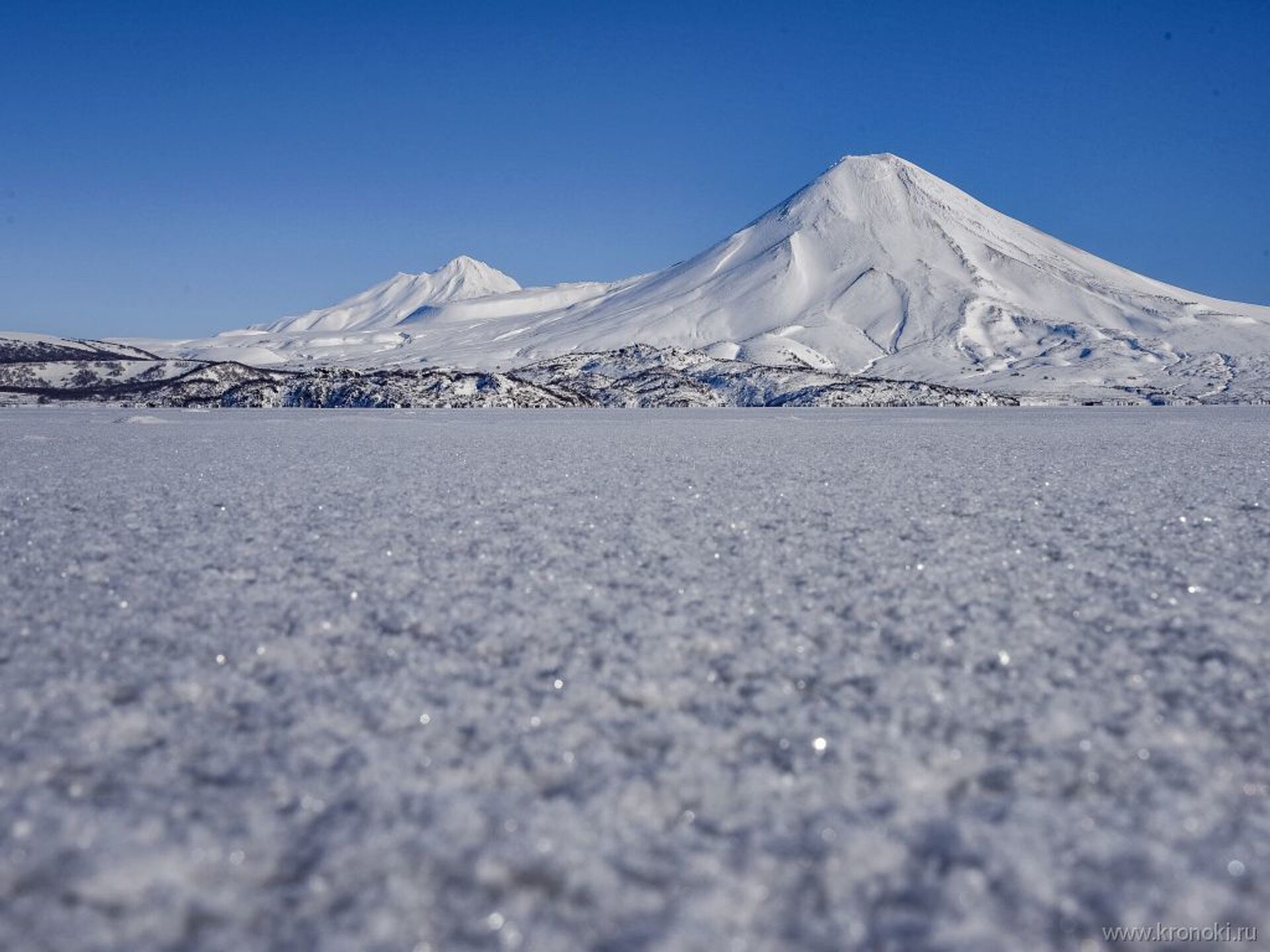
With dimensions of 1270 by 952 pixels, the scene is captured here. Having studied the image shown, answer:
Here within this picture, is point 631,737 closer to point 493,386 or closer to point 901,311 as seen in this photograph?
point 493,386

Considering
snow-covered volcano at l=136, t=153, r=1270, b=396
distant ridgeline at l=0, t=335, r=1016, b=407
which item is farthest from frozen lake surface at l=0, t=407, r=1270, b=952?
snow-covered volcano at l=136, t=153, r=1270, b=396

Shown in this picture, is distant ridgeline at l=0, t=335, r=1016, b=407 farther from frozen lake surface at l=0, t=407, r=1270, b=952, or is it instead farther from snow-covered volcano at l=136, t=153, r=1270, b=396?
frozen lake surface at l=0, t=407, r=1270, b=952

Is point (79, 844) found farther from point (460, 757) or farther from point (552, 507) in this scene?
point (552, 507)

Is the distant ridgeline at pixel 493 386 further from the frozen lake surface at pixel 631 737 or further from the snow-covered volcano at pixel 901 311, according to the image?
the frozen lake surface at pixel 631 737

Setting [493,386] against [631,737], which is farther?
[493,386]

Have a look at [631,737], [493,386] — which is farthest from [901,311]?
[631,737]

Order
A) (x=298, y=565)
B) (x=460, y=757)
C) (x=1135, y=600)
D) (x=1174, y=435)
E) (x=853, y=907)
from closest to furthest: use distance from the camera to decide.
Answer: (x=853, y=907), (x=460, y=757), (x=1135, y=600), (x=298, y=565), (x=1174, y=435)

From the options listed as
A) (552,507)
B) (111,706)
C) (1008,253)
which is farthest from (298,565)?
(1008,253)
